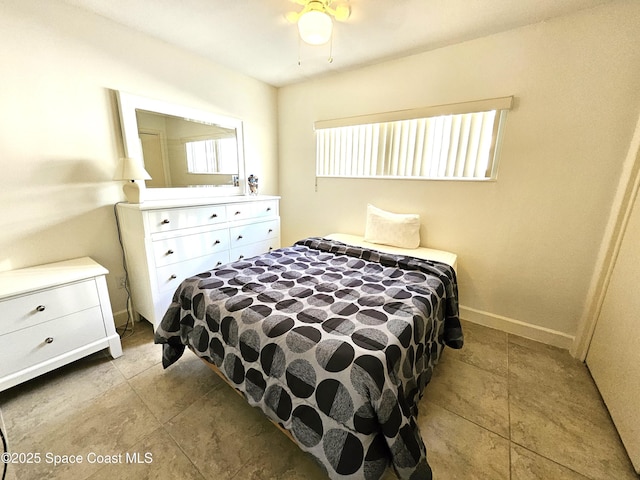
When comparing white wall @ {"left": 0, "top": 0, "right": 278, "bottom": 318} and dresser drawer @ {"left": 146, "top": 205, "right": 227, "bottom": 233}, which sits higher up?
white wall @ {"left": 0, "top": 0, "right": 278, "bottom": 318}

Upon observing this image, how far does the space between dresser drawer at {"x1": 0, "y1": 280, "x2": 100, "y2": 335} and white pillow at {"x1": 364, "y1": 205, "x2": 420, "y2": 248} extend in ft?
7.20

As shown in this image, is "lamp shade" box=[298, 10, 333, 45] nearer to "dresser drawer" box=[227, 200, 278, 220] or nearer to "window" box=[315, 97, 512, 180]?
"window" box=[315, 97, 512, 180]

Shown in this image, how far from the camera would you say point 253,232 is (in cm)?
267

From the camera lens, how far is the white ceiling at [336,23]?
1.62 meters

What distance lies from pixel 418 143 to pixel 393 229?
816 millimetres

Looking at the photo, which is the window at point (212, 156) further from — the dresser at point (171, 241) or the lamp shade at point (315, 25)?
the lamp shade at point (315, 25)

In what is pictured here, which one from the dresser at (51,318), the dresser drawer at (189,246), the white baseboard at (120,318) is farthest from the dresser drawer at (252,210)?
the white baseboard at (120,318)

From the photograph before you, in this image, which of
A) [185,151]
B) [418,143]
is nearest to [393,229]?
[418,143]

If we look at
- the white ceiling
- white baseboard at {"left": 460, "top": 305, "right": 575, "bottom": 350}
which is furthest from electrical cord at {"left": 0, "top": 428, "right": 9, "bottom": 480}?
white baseboard at {"left": 460, "top": 305, "right": 575, "bottom": 350}

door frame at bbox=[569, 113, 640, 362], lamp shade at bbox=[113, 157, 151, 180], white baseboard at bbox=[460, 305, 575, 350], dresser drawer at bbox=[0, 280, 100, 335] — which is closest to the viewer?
dresser drawer at bbox=[0, 280, 100, 335]

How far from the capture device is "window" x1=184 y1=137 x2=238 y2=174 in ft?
8.09

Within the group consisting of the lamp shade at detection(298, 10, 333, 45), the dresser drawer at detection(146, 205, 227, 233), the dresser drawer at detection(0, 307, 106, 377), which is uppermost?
the lamp shade at detection(298, 10, 333, 45)

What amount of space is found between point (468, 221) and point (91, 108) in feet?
9.97

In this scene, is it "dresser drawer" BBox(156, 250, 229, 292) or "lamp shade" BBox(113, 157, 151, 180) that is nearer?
"lamp shade" BBox(113, 157, 151, 180)
